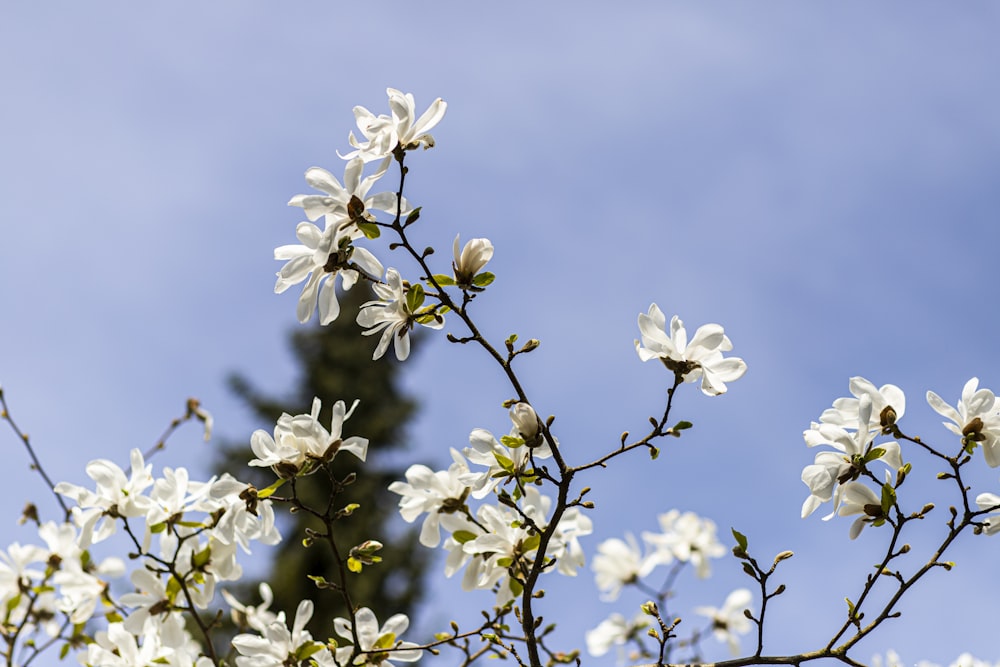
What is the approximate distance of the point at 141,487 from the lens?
1731mm

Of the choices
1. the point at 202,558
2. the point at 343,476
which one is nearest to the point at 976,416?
the point at 202,558

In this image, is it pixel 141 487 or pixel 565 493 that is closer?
pixel 565 493

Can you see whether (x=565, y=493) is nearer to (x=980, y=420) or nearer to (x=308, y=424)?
(x=308, y=424)

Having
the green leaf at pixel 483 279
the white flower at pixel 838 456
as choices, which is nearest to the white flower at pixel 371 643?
the green leaf at pixel 483 279

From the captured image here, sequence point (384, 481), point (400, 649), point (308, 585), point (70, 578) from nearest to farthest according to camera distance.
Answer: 1. point (400, 649)
2. point (70, 578)
3. point (308, 585)
4. point (384, 481)

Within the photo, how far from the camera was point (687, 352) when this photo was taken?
1377mm

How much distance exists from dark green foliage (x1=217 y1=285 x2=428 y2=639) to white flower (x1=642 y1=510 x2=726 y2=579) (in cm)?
536

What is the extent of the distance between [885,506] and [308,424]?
984mm

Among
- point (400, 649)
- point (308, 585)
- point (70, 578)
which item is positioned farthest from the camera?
point (308, 585)

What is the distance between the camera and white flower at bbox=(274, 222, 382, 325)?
133 cm

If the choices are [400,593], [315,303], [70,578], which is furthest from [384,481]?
[315,303]

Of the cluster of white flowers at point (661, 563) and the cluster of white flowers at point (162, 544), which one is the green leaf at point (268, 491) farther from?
the cluster of white flowers at point (661, 563)

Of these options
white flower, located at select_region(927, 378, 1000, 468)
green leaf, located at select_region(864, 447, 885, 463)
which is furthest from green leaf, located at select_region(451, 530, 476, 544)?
white flower, located at select_region(927, 378, 1000, 468)

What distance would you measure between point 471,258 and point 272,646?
851mm
